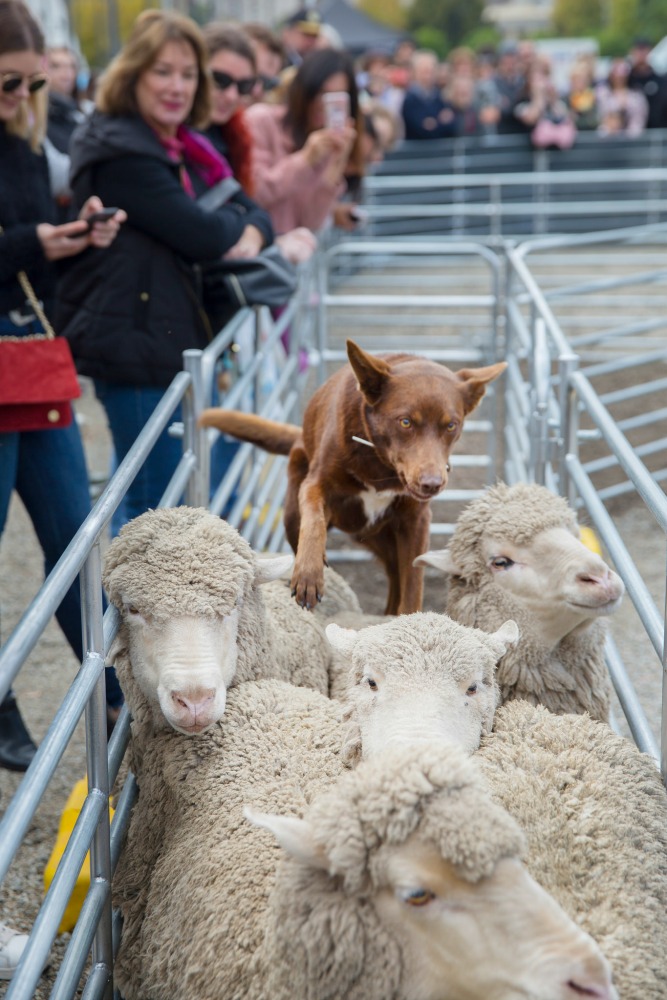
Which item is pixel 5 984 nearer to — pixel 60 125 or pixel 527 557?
pixel 527 557

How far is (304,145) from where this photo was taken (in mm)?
5762

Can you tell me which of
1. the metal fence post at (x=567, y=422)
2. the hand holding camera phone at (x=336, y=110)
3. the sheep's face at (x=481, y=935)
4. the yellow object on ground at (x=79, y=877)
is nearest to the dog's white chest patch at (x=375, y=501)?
the metal fence post at (x=567, y=422)

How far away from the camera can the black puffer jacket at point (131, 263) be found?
370cm

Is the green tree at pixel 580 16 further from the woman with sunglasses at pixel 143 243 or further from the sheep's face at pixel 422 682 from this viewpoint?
the sheep's face at pixel 422 682

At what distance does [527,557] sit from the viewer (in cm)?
264

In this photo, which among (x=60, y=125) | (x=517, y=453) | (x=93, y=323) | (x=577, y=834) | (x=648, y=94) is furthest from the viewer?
(x=648, y=94)

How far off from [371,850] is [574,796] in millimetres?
635

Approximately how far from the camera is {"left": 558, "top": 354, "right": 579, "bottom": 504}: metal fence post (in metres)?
3.58

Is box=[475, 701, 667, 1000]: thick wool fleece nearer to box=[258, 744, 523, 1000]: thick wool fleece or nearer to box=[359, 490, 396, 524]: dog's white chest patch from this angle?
box=[258, 744, 523, 1000]: thick wool fleece

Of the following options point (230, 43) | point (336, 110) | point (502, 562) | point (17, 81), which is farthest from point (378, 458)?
point (230, 43)

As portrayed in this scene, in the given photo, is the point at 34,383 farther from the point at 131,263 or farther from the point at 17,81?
the point at 17,81

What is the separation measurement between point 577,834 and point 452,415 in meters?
1.09

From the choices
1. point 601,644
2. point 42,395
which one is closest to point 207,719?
point 601,644

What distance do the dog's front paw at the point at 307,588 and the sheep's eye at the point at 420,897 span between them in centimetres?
121
